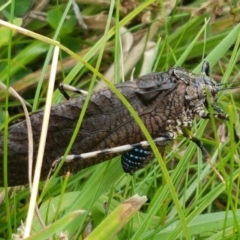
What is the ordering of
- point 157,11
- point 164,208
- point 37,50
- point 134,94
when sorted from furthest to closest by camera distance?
point 157,11
point 37,50
point 134,94
point 164,208

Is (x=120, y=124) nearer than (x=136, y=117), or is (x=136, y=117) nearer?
(x=136, y=117)

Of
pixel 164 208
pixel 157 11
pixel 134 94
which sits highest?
pixel 157 11

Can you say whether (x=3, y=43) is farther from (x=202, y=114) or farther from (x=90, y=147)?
(x=202, y=114)

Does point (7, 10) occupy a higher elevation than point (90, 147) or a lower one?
higher

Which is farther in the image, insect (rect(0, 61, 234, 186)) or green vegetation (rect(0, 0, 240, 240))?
insect (rect(0, 61, 234, 186))

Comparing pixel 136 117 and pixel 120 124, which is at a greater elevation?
pixel 136 117

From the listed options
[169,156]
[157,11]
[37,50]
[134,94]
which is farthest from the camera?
[157,11]

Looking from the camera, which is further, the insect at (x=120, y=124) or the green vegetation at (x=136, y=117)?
the insect at (x=120, y=124)

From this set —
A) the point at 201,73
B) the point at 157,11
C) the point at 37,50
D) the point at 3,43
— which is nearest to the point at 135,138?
the point at 201,73
